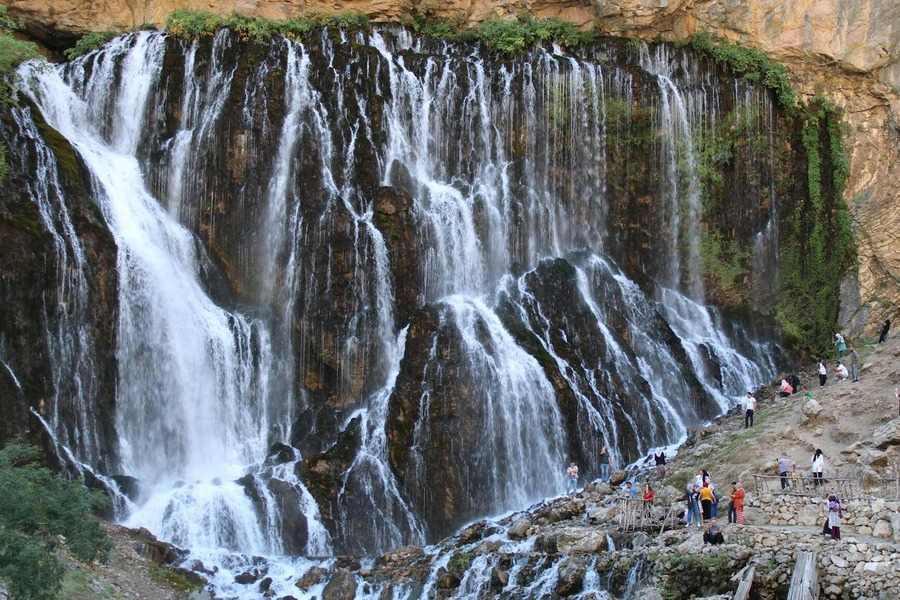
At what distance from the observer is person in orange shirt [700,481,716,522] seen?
23266 mm

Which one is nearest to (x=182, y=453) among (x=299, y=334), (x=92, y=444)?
(x=92, y=444)

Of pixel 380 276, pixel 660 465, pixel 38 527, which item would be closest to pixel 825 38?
pixel 380 276

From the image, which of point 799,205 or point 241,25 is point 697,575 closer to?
point 799,205

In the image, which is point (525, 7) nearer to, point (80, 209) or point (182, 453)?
point (80, 209)

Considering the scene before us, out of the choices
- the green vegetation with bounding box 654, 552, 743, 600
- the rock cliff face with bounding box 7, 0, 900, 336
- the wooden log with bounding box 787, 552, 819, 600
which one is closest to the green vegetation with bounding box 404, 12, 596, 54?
the rock cliff face with bounding box 7, 0, 900, 336

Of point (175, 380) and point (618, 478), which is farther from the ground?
point (175, 380)

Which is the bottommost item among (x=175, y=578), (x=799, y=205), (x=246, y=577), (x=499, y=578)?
Result: (x=499, y=578)

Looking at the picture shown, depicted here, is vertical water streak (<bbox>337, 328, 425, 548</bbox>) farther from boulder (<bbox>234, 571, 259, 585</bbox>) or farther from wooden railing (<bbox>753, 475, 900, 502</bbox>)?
wooden railing (<bbox>753, 475, 900, 502</bbox>)

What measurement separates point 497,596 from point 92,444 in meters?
13.2

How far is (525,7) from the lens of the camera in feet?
145

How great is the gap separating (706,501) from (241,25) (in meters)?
26.1

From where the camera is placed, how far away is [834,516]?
20.7 m

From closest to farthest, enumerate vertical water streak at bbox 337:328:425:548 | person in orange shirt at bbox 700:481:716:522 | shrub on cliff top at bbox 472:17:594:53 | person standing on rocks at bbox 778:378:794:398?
person in orange shirt at bbox 700:481:716:522 → vertical water streak at bbox 337:328:425:548 → person standing on rocks at bbox 778:378:794:398 → shrub on cliff top at bbox 472:17:594:53

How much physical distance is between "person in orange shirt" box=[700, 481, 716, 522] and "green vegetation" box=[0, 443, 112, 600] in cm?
1328
